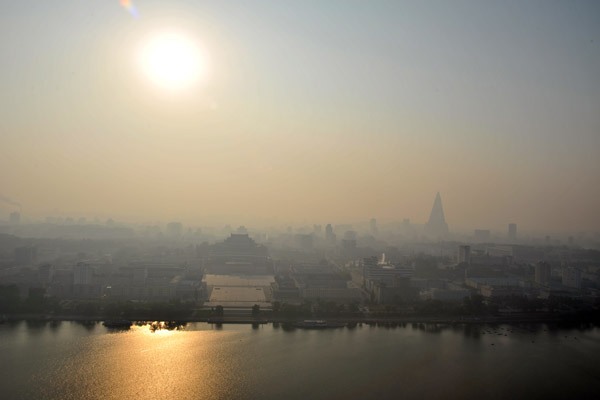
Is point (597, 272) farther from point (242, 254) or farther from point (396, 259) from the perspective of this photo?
point (242, 254)

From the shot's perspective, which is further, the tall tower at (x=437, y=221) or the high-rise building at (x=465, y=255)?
the tall tower at (x=437, y=221)

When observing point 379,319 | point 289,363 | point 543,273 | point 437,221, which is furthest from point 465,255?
point 437,221

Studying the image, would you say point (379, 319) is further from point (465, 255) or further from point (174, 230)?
point (174, 230)

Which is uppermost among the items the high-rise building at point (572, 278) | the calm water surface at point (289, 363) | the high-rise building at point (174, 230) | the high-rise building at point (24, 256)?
the high-rise building at point (174, 230)

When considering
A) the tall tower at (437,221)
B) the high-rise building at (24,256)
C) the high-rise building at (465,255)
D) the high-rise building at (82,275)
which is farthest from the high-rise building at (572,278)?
the tall tower at (437,221)

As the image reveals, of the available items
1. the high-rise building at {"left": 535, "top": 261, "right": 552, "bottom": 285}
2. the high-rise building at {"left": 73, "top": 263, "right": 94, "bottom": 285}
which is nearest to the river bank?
the high-rise building at {"left": 73, "top": 263, "right": 94, "bottom": 285}

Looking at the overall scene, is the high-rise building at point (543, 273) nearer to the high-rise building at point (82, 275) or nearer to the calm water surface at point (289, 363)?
the calm water surface at point (289, 363)

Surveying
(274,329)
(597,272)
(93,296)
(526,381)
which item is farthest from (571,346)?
(93,296)
